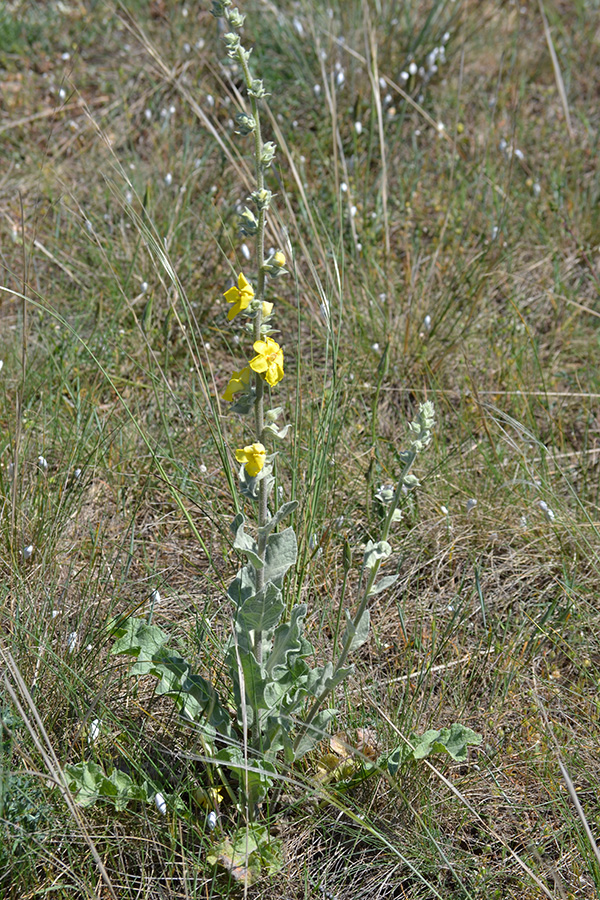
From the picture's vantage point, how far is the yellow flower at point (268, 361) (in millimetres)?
1559

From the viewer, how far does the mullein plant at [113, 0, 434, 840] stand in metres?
1.61

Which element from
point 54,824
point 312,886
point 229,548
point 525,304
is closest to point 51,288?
point 229,548

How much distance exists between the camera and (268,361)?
5.18ft

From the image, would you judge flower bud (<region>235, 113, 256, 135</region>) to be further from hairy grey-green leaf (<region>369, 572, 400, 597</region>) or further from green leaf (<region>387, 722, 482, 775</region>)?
green leaf (<region>387, 722, 482, 775</region>)

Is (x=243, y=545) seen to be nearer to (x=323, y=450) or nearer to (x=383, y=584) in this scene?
(x=383, y=584)

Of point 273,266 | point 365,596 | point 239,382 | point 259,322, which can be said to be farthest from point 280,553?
point 273,266

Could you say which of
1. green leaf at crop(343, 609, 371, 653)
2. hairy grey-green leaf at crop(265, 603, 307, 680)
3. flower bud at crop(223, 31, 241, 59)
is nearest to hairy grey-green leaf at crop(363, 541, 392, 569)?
green leaf at crop(343, 609, 371, 653)

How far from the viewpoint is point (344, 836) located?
205cm

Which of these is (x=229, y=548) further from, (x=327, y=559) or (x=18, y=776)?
(x=18, y=776)

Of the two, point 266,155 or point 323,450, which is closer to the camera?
point 266,155

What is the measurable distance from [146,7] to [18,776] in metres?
4.78

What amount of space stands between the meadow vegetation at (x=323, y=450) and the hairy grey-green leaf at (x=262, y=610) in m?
0.25

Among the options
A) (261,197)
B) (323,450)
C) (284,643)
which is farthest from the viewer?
(323,450)

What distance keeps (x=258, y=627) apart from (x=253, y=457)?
1.42ft
